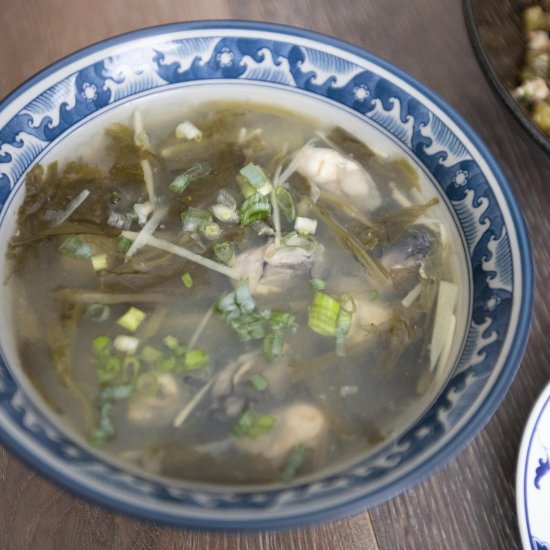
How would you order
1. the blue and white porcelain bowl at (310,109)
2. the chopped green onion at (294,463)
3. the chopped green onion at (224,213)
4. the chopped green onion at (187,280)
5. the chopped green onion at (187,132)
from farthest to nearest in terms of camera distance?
1. the chopped green onion at (187,132)
2. the chopped green onion at (224,213)
3. the chopped green onion at (187,280)
4. the chopped green onion at (294,463)
5. the blue and white porcelain bowl at (310,109)

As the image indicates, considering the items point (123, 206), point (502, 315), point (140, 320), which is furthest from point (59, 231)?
point (502, 315)

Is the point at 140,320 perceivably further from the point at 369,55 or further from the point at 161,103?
the point at 369,55

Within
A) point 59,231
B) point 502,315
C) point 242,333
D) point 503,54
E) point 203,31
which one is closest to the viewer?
point 502,315

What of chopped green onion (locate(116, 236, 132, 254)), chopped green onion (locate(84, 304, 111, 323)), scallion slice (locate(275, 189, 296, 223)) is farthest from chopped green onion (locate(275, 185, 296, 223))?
chopped green onion (locate(84, 304, 111, 323))

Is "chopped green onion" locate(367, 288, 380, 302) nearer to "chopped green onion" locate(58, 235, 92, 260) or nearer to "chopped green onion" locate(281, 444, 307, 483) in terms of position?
"chopped green onion" locate(281, 444, 307, 483)

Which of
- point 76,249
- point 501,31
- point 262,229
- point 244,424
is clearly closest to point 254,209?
point 262,229

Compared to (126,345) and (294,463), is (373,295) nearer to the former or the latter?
(294,463)

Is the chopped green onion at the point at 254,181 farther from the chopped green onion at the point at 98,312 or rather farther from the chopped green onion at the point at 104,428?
the chopped green onion at the point at 104,428

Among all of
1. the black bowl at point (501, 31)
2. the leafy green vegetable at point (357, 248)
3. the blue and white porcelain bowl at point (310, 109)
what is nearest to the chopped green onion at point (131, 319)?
the blue and white porcelain bowl at point (310, 109)

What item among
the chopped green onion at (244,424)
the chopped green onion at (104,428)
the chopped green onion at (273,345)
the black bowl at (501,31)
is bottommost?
the chopped green onion at (104,428)
